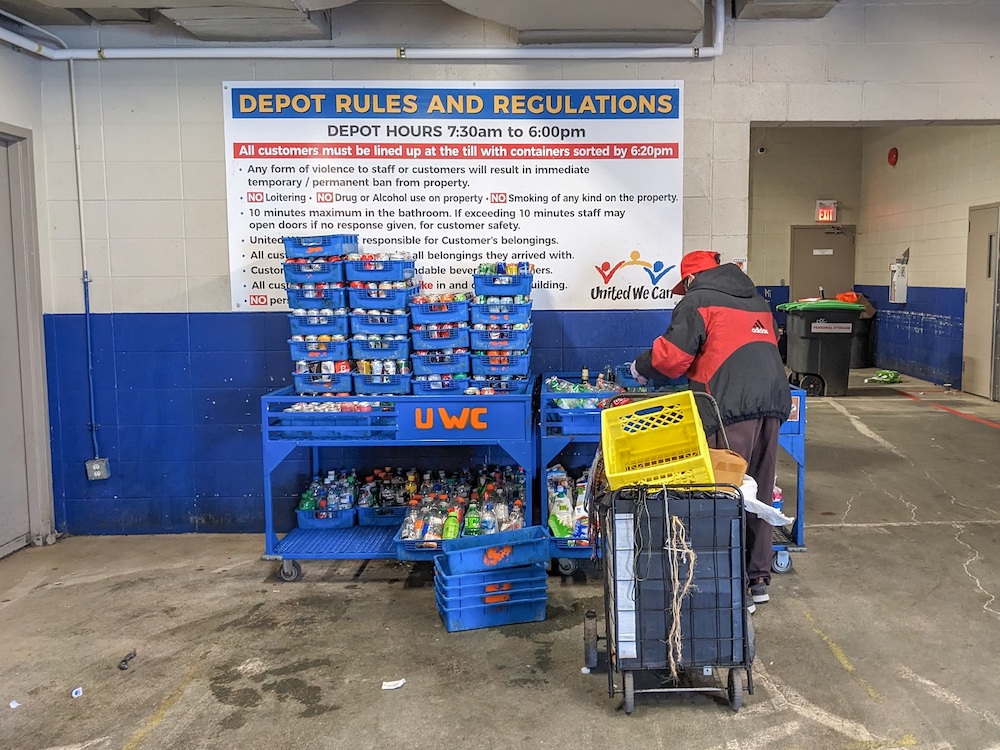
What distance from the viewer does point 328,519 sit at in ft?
16.8

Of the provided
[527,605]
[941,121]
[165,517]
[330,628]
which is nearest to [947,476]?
[941,121]

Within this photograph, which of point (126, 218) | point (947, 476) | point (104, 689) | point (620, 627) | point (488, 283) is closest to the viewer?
point (620, 627)

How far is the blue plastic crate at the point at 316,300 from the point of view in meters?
4.62

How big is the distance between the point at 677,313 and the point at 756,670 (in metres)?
1.62

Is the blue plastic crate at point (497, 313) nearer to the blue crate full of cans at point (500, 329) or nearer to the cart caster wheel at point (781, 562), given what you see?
the blue crate full of cans at point (500, 329)

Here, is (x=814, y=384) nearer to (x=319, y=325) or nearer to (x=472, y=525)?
(x=472, y=525)

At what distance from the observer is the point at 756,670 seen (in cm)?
353

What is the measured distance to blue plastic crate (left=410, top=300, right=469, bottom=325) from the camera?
4578 mm

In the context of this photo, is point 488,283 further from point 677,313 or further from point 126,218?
point 126,218

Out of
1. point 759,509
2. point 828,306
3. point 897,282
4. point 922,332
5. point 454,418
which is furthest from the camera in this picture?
point 897,282

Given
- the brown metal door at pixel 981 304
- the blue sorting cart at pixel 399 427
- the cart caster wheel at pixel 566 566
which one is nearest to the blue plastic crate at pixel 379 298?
the blue sorting cart at pixel 399 427

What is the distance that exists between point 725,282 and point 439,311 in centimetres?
150

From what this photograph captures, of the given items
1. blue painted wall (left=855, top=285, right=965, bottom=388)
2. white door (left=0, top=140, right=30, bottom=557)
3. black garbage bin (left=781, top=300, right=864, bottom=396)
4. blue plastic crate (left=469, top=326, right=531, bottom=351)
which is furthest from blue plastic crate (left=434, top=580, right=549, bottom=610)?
blue painted wall (left=855, top=285, right=965, bottom=388)

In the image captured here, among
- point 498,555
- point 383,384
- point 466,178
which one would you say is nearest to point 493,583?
point 498,555
